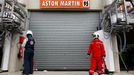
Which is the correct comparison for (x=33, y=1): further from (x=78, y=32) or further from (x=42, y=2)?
(x=78, y=32)

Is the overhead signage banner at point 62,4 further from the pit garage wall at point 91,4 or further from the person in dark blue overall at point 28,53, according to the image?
the person in dark blue overall at point 28,53

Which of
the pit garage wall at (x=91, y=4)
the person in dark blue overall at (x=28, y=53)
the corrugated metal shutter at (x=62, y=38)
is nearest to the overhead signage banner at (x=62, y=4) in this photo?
the pit garage wall at (x=91, y=4)

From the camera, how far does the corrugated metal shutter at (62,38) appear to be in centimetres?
1064

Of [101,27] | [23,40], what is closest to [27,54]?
[23,40]

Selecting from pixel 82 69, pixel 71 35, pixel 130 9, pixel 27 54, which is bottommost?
pixel 82 69

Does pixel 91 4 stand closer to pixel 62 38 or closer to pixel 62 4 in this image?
pixel 62 4

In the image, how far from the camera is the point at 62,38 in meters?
10.8

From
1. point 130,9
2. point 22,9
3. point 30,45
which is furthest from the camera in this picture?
point 22,9

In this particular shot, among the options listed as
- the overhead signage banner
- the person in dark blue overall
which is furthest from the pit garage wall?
the person in dark blue overall

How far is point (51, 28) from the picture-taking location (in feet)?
35.6

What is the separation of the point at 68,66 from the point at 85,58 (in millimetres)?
839

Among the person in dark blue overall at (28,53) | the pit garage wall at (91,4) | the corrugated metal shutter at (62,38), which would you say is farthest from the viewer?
the pit garage wall at (91,4)

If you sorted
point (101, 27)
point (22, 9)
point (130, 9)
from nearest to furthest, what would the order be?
1. point (130, 9)
2. point (22, 9)
3. point (101, 27)

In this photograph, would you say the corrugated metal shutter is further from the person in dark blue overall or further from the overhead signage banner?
the person in dark blue overall
